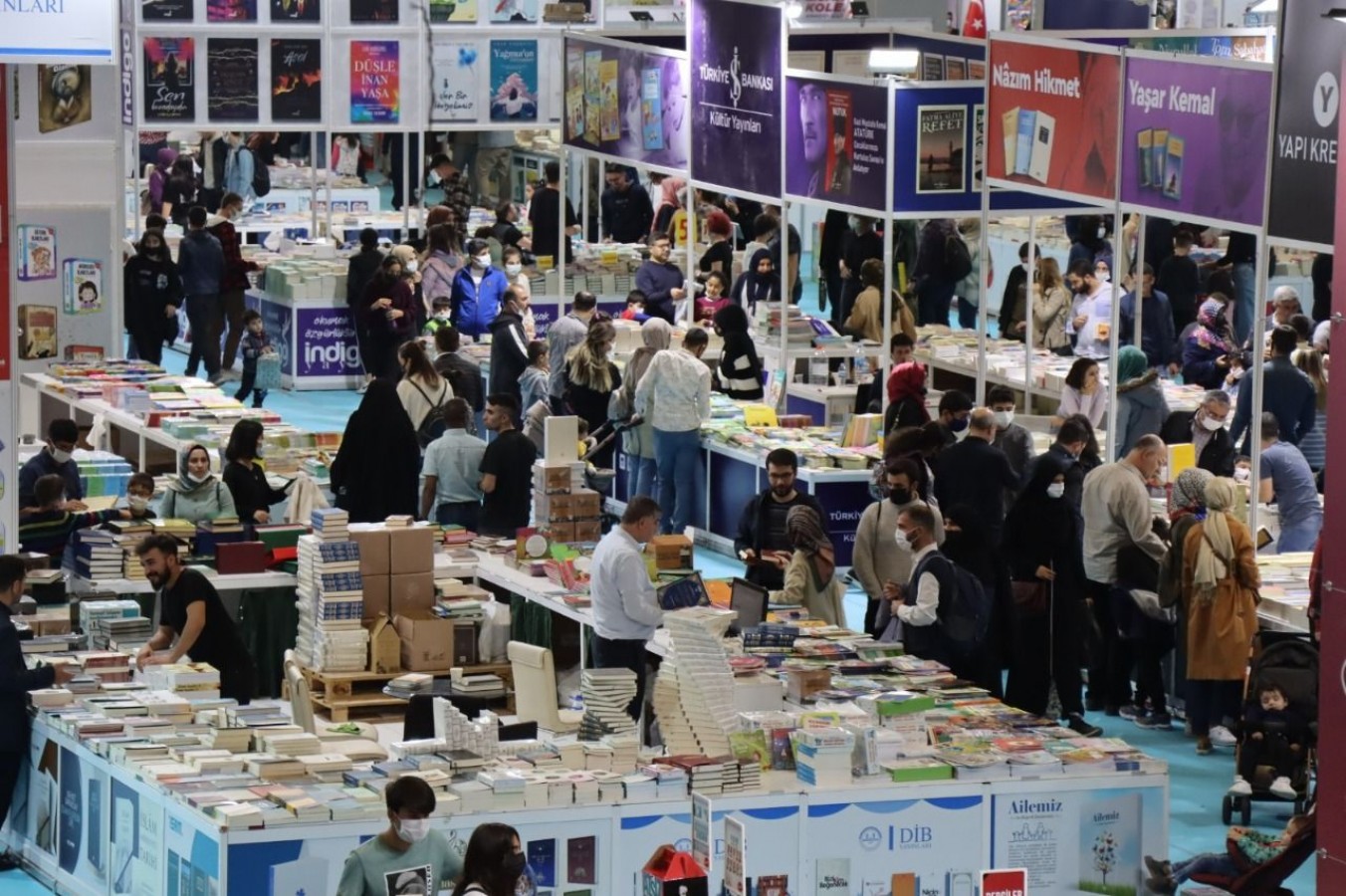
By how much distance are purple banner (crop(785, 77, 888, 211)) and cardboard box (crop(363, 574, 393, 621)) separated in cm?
458

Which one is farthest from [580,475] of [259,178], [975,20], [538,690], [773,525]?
[975,20]

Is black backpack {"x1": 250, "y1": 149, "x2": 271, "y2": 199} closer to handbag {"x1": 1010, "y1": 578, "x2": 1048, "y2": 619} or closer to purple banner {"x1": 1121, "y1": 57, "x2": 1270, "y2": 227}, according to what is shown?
purple banner {"x1": 1121, "y1": 57, "x2": 1270, "y2": 227}

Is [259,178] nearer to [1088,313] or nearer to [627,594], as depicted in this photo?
[1088,313]

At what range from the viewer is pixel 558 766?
9.34 meters

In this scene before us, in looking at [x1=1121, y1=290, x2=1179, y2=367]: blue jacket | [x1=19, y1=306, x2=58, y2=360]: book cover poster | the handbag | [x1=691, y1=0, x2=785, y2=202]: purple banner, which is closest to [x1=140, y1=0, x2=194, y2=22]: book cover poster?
[x1=19, y1=306, x2=58, y2=360]: book cover poster

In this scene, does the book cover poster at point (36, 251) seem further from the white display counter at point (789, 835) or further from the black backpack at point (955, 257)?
the black backpack at point (955, 257)

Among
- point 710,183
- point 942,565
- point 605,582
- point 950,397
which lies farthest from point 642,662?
point 710,183

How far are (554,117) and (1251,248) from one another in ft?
20.0

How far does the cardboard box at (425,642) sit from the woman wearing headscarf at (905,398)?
375cm

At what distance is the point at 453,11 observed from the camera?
905 inches

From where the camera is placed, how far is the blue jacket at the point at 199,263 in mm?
20625

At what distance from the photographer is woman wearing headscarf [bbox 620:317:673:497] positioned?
16.2 m

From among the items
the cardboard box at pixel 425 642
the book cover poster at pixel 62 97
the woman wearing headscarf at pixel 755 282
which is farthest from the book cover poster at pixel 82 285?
the cardboard box at pixel 425 642

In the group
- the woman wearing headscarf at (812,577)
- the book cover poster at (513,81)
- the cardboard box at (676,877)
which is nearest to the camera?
the cardboard box at (676,877)
